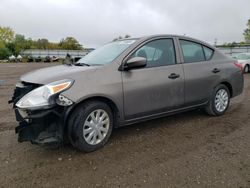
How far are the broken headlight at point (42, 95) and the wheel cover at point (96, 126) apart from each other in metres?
0.54

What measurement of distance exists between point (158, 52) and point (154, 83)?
0.61 meters

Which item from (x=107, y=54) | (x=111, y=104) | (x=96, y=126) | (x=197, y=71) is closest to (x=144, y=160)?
(x=96, y=126)

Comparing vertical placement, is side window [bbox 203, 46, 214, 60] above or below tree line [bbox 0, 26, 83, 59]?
below

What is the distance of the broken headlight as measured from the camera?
2.81 meters

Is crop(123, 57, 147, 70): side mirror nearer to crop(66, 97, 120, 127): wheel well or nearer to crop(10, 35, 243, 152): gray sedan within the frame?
crop(10, 35, 243, 152): gray sedan

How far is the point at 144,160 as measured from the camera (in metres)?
2.98

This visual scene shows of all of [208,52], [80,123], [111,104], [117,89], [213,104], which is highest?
[208,52]

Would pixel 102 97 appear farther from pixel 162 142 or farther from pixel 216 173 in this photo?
pixel 216 173

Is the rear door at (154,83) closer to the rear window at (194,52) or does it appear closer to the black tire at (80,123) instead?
the rear window at (194,52)

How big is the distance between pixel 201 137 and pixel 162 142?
697 millimetres

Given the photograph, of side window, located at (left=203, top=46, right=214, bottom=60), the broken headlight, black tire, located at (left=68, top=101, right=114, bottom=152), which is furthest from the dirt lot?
side window, located at (left=203, top=46, right=214, bottom=60)

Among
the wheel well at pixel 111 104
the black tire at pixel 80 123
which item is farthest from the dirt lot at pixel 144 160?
the wheel well at pixel 111 104

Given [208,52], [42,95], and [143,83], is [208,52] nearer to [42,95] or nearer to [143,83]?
[143,83]

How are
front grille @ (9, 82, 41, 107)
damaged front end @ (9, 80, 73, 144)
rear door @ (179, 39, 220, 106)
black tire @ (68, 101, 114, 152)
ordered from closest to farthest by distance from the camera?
1. damaged front end @ (9, 80, 73, 144)
2. black tire @ (68, 101, 114, 152)
3. front grille @ (9, 82, 41, 107)
4. rear door @ (179, 39, 220, 106)
